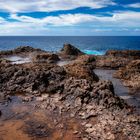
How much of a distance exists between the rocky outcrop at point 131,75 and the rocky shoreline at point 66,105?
0.13 meters

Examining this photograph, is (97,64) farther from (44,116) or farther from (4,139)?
(4,139)

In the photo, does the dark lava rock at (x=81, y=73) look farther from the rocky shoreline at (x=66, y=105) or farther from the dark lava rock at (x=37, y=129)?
the dark lava rock at (x=37, y=129)

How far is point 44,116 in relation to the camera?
22969 mm

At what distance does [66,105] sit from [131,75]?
53.2 feet

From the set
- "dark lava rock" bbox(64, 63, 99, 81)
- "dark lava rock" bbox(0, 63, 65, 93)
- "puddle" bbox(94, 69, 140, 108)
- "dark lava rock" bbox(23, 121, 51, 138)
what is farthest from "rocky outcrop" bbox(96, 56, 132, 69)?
"dark lava rock" bbox(23, 121, 51, 138)

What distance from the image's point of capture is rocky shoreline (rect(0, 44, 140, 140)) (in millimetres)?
19906

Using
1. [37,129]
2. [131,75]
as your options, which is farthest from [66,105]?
[131,75]

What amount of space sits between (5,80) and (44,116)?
34.8 feet

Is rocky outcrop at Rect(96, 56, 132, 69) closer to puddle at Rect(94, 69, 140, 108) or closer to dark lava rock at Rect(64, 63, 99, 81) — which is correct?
puddle at Rect(94, 69, 140, 108)

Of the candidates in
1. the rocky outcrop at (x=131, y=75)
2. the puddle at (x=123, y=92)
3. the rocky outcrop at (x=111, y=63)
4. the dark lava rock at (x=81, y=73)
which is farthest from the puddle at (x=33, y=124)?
the rocky outcrop at (x=111, y=63)

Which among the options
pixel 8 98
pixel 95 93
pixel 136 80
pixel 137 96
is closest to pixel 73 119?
pixel 95 93

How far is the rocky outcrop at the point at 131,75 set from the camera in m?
34.2

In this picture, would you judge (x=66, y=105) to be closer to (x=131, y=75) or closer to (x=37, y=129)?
(x=37, y=129)

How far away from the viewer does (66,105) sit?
24953mm
